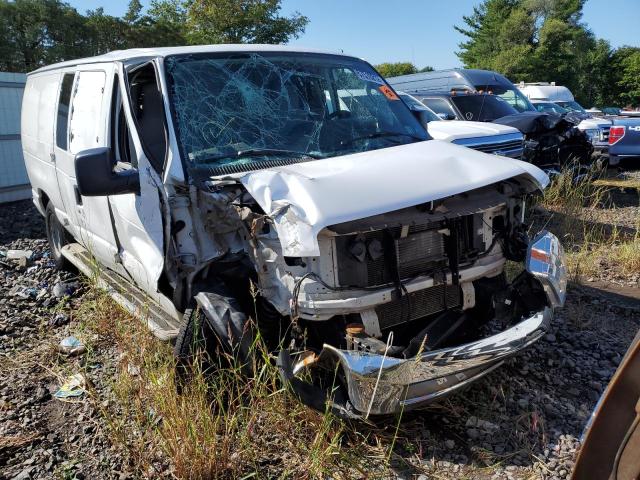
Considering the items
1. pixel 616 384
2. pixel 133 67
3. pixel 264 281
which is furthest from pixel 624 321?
pixel 133 67

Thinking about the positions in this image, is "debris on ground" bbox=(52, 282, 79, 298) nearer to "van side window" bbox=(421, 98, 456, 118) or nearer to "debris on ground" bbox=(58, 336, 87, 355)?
"debris on ground" bbox=(58, 336, 87, 355)

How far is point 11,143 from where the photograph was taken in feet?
35.5

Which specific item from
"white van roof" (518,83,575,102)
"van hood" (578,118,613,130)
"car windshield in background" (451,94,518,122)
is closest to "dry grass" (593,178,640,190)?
"van hood" (578,118,613,130)

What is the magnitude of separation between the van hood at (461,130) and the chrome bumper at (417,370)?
13.6 ft

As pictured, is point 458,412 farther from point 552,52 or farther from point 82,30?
point 552,52

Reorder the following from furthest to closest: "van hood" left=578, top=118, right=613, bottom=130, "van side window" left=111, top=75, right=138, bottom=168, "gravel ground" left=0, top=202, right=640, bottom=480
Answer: "van hood" left=578, top=118, right=613, bottom=130 < "van side window" left=111, top=75, right=138, bottom=168 < "gravel ground" left=0, top=202, right=640, bottom=480

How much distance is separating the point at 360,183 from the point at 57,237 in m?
4.48

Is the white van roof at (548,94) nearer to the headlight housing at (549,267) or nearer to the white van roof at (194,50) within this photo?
the white van roof at (194,50)

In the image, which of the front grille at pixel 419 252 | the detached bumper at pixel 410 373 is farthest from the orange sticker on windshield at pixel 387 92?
the detached bumper at pixel 410 373

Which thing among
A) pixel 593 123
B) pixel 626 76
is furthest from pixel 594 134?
pixel 626 76

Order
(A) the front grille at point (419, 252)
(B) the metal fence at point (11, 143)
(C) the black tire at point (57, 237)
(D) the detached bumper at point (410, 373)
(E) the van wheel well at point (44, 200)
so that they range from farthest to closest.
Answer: (B) the metal fence at point (11, 143)
(E) the van wheel well at point (44, 200)
(C) the black tire at point (57, 237)
(A) the front grille at point (419, 252)
(D) the detached bumper at point (410, 373)

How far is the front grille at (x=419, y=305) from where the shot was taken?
322 cm

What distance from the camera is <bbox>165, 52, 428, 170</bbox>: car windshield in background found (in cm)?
362

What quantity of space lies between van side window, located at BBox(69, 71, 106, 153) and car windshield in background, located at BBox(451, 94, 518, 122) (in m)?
7.25
